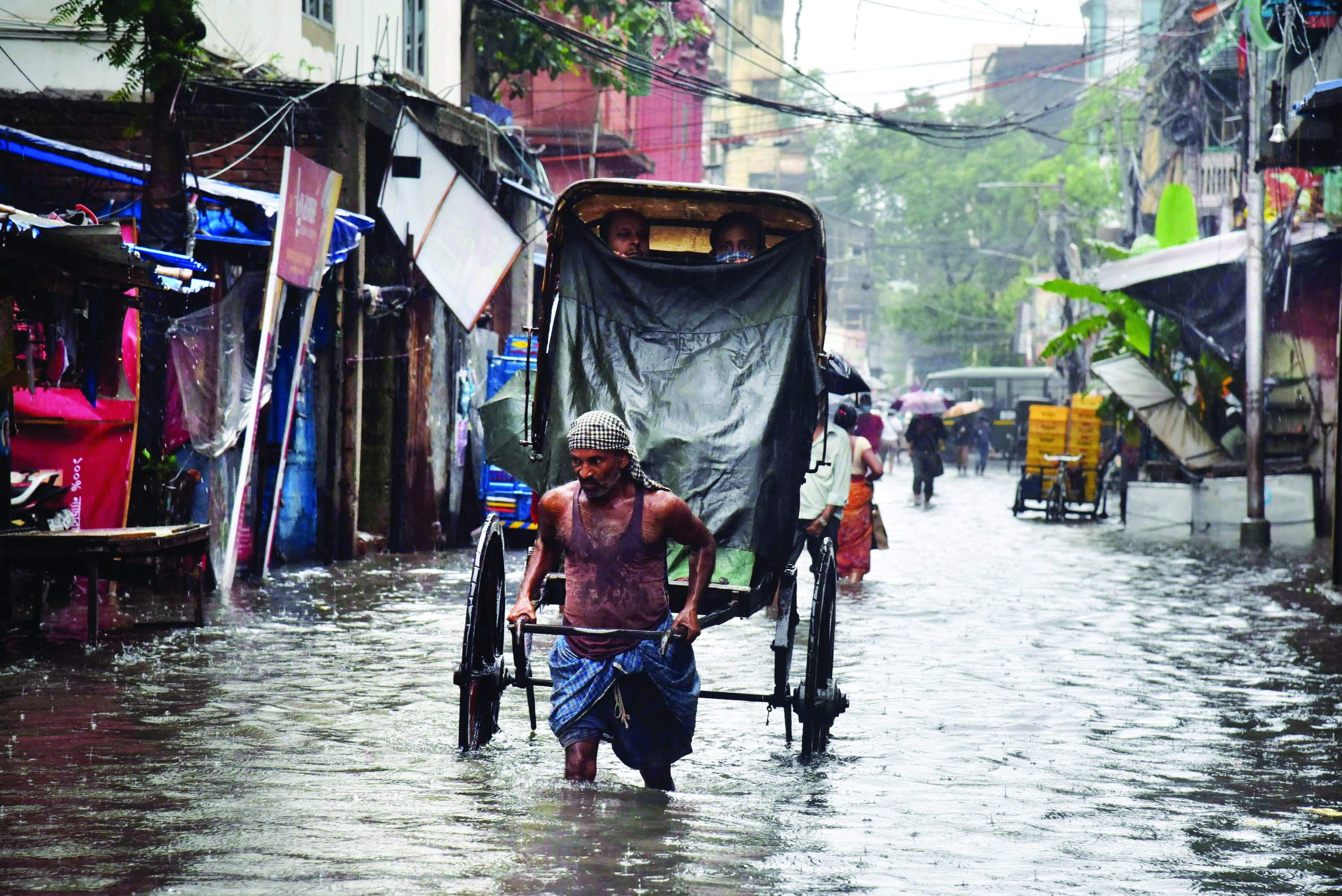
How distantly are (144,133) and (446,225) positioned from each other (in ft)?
10.8

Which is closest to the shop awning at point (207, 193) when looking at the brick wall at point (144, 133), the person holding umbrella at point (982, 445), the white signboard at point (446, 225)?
the brick wall at point (144, 133)

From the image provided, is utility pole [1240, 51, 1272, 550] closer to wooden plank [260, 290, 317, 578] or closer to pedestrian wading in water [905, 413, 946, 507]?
pedestrian wading in water [905, 413, 946, 507]

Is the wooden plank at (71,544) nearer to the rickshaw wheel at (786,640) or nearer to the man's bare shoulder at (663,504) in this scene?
the rickshaw wheel at (786,640)

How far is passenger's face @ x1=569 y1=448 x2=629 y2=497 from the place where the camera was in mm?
6441

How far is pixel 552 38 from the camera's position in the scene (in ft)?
80.7

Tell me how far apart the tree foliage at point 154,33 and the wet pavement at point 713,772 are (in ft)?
13.5

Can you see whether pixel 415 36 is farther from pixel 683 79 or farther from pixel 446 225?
pixel 446 225

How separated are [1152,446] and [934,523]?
17.4 feet

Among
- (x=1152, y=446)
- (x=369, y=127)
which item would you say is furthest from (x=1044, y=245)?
(x=369, y=127)

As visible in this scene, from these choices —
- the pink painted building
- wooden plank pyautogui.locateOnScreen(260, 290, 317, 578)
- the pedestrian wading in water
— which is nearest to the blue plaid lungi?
wooden plank pyautogui.locateOnScreen(260, 290, 317, 578)

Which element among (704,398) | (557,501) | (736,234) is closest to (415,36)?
(736,234)

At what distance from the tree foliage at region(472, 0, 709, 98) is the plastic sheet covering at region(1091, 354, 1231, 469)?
8221 mm

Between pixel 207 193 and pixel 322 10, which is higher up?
pixel 322 10

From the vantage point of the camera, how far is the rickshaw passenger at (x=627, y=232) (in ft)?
29.2
